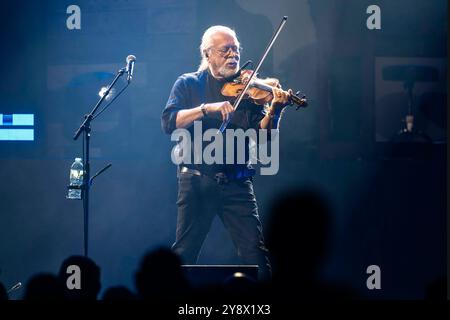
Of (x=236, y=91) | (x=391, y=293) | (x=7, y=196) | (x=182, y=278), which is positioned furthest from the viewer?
(x=7, y=196)

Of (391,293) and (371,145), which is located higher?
(371,145)

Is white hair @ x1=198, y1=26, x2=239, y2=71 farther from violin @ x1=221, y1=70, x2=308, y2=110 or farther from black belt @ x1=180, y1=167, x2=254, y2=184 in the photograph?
black belt @ x1=180, y1=167, x2=254, y2=184

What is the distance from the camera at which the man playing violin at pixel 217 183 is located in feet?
14.6

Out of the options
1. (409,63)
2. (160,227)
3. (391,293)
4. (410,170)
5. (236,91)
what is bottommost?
(391,293)

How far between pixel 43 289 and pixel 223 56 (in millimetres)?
2514

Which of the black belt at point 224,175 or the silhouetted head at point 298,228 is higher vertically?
the black belt at point 224,175

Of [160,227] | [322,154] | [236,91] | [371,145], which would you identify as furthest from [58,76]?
[371,145]

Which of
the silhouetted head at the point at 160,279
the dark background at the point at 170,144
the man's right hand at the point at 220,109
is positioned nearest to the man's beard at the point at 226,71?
the man's right hand at the point at 220,109

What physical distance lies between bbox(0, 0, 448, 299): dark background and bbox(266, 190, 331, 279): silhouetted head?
9 centimetres

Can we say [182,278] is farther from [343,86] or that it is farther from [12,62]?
[12,62]

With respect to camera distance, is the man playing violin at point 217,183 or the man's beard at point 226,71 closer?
the man playing violin at point 217,183

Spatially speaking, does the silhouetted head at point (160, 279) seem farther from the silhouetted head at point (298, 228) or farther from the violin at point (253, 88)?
the silhouetted head at point (298, 228)

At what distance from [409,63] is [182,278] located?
3399mm

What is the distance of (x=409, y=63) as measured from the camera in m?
5.36
